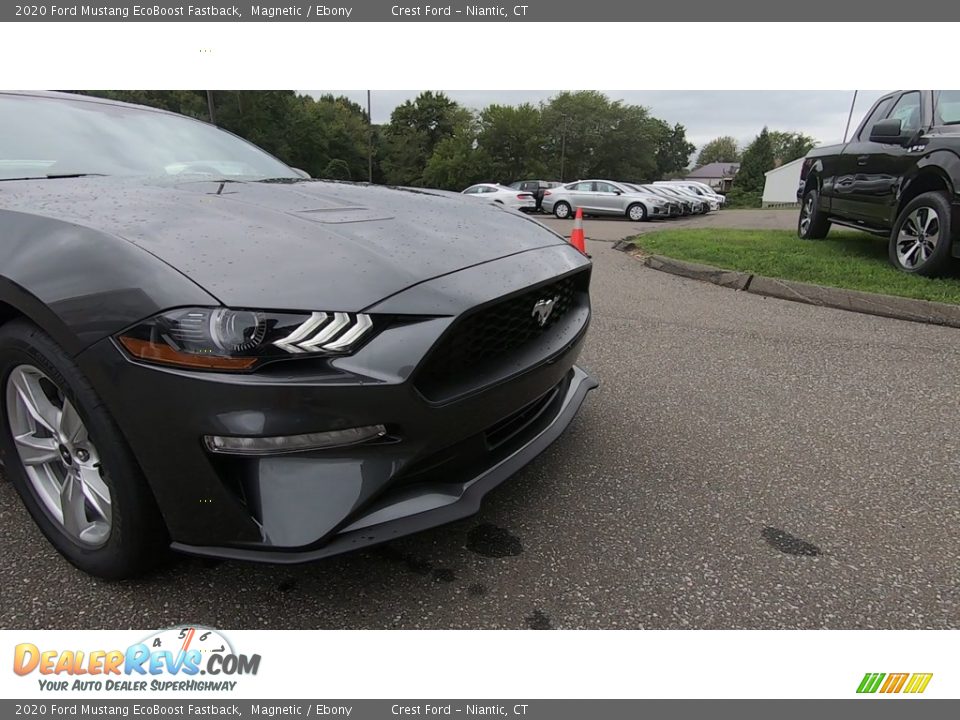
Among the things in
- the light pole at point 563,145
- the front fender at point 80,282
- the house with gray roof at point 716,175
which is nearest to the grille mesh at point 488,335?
the front fender at point 80,282

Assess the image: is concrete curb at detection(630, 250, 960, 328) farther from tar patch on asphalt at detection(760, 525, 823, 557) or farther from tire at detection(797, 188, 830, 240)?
tar patch on asphalt at detection(760, 525, 823, 557)

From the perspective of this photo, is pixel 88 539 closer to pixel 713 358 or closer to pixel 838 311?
pixel 713 358

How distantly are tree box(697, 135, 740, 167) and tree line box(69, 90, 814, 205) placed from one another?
2421 inches

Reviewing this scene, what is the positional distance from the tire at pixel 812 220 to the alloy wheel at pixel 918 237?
2.08m

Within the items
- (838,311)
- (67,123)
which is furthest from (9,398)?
(838,311)

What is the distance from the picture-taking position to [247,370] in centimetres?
140

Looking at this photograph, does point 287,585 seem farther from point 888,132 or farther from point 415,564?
point 888,132

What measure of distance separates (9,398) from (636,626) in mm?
2068

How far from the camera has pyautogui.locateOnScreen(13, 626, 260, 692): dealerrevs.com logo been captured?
152 cm

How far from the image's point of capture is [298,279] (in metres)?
1.49

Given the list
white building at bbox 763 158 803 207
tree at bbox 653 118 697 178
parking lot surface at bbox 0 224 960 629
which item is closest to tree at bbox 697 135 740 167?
tree at bbox 653 118 697 178

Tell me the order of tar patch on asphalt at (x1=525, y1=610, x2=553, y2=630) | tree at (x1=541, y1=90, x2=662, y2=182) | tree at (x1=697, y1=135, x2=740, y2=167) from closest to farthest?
tar patch on asphalt at (x1=525, y1=610, x2=553, y2=630) < tree at (x1=541, y1=90, x2=662, y2=182) < tree at (x1=697, y1=135, x2=740, y2=167)

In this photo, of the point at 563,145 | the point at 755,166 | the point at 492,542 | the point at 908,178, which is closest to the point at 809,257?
the point at 908,178

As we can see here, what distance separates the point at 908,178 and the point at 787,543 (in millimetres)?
5107
